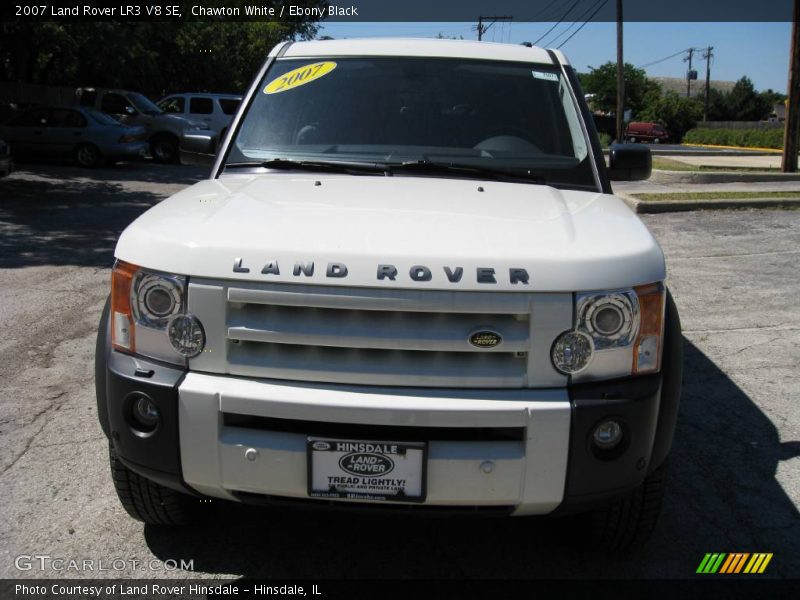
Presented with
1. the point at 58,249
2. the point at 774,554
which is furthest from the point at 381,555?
the point at 58,249

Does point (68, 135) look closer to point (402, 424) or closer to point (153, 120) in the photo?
point (153, 120)

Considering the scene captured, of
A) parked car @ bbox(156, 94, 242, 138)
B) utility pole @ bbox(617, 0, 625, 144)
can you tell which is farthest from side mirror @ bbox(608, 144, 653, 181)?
utility pole @ bbox(617, 0, 625, 144)

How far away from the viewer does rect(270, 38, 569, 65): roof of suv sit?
4270 millimetres

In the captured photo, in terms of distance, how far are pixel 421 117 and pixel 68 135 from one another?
55.6 feet

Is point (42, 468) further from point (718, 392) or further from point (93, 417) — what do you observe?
point (718, 392)

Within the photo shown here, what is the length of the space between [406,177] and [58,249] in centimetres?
679

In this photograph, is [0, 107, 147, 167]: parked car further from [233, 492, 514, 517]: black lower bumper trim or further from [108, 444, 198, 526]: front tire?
[233, 492, 514, 517]: black lower bumper trim

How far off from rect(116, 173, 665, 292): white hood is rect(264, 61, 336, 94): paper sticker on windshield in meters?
1.08

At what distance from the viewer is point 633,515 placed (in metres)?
2.99

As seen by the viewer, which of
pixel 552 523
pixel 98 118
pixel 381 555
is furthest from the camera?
pixel 98 118

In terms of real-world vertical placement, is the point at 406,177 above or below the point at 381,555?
above

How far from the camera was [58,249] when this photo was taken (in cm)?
920

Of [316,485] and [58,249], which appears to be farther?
[58,249]

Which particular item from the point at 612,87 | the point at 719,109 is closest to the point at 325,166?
the point at 612,87
